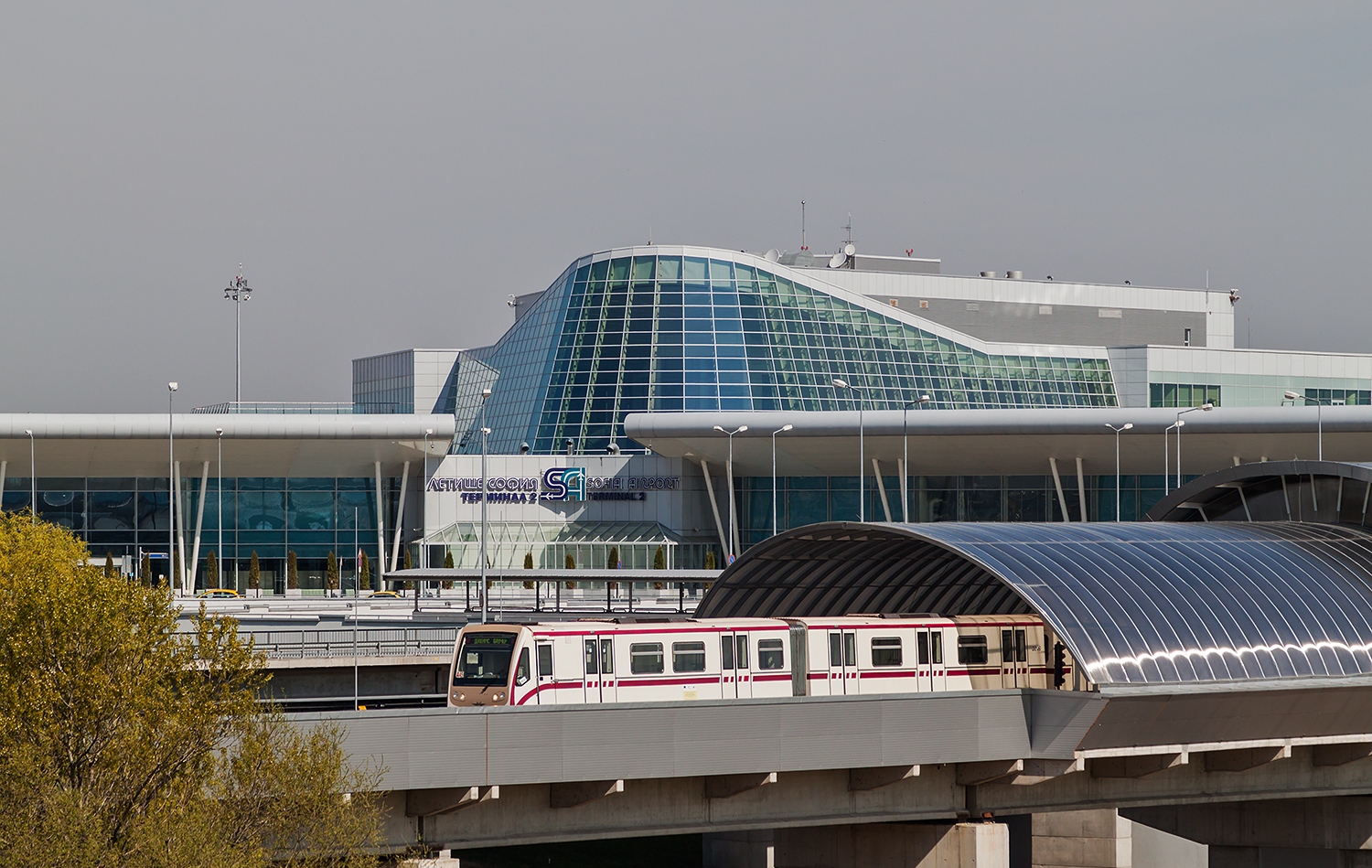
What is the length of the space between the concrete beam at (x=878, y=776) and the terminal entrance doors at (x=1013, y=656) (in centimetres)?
392

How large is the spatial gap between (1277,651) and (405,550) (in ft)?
229

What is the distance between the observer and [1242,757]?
1352 inches

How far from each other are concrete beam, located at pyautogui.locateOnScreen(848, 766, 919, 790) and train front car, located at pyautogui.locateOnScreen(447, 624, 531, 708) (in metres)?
6.40

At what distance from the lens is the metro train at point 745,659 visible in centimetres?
3094

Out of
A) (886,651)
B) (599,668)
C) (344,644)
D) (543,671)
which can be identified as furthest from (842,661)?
(344,644)

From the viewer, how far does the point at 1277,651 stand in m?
34.2

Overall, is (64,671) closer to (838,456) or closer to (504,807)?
(504,807)

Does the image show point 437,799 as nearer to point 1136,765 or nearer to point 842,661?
point 842,661

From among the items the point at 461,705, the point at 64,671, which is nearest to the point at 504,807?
the point at 461,705

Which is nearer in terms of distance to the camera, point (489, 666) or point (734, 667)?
point (489, 666)

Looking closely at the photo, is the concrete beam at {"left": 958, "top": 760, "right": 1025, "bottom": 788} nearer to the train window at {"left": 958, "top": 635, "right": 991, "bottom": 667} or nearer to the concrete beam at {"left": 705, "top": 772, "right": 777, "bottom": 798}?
the train window at {"left": 958, "top": 635, "right": 991, "bottom": 667}

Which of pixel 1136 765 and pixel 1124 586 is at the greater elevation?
pixel 1124 586

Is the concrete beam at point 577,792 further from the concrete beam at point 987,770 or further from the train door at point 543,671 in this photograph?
the concrete beam at point 987,770

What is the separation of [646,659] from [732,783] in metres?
3.15
